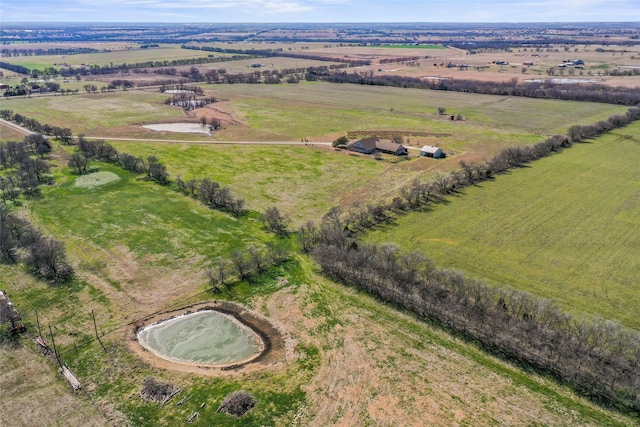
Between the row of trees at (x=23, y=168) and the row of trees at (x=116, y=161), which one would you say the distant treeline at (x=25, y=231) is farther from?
the row of trees at (x=116, y=161)

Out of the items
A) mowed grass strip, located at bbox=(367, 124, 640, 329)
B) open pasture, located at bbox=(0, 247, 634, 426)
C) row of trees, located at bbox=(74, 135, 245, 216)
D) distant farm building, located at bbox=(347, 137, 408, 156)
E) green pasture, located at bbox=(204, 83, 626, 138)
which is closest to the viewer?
open pasture, located at bbox=(0, 247, 634, 426)

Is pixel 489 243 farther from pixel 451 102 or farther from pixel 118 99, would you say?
pixel 118 99

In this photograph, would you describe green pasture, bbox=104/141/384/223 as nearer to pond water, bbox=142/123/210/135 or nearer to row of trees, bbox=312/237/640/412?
pond water, bbox=142/123/210/135

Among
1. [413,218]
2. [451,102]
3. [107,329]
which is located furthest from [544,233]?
[451,102]

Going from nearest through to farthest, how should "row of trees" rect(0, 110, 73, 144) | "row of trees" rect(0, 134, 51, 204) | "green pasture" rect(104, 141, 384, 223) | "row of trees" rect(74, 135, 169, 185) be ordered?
1. "green pasture" rect(104, 141, 384, 223)
2. "row of trees" rect(0, 134, 51, 204)
3. "row of trees" rect(74, 135, 169, 185)
4. "row of trees" rect(0, 110, 73, 144)

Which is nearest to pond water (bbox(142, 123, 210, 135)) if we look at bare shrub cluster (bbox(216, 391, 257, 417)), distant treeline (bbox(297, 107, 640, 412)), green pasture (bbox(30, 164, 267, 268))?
green pasture (bbox(30, 164, 267, 268))

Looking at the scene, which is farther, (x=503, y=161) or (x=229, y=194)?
(x=503, y=161)
